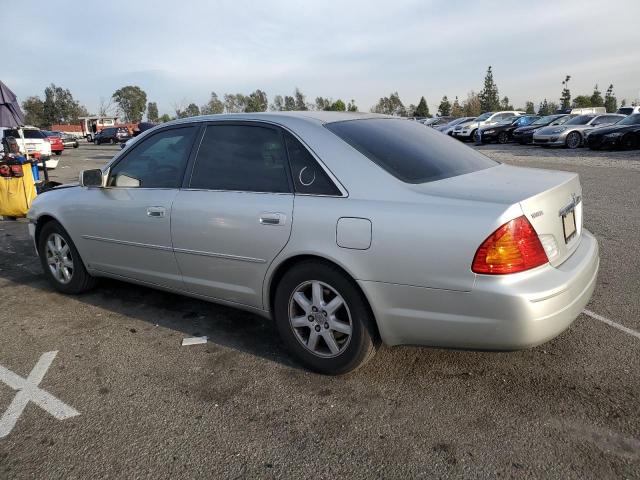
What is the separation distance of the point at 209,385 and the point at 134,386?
0.46m

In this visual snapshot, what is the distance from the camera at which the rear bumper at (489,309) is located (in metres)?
2.39

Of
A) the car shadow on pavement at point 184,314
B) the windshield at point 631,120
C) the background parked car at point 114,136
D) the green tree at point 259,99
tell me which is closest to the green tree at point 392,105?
the green tree at point 259,99

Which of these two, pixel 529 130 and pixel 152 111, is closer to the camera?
pixel 529 130

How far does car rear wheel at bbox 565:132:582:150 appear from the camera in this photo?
20484 millimetres

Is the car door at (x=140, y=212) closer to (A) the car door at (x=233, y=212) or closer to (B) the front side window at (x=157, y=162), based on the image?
(B) the front side window at (x=157, y=162)

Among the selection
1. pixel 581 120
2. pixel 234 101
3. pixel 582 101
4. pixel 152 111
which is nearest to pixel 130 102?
pixel 152 111

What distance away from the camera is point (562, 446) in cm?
232

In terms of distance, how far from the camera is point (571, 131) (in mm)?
20500

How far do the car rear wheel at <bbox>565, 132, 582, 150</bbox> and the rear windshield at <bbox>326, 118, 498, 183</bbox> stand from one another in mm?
19430

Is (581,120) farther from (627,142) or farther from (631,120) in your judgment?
(627,142)

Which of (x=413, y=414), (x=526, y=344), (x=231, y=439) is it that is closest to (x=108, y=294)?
(x=231, y=439)

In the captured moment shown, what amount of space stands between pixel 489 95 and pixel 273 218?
64797mm

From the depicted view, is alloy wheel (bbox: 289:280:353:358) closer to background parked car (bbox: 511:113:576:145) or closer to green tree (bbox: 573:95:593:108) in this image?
background parked car (bbox: 511:113:576:145)

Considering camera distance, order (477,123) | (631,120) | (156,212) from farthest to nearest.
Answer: (477,123) < (631,120) < (156,212)
